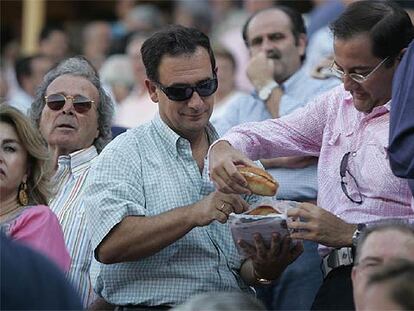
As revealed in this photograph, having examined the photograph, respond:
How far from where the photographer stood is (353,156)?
524 cm

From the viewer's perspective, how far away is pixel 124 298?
5262 mm

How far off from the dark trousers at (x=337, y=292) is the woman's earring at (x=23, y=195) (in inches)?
60.8

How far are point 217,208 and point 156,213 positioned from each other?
357 millimetres

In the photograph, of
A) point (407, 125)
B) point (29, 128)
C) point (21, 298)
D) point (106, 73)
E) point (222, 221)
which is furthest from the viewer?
point (106, 73)

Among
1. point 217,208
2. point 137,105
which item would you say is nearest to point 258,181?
point 217,208

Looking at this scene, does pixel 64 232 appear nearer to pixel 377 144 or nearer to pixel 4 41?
pixel 377 144

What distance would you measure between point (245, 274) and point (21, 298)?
2006 millimetres

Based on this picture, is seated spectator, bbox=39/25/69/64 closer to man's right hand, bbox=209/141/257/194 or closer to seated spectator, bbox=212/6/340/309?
seated spectator, bbox=212/6/340/309

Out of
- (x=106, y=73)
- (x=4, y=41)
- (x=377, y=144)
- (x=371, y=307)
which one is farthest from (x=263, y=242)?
(x=4, y=41)

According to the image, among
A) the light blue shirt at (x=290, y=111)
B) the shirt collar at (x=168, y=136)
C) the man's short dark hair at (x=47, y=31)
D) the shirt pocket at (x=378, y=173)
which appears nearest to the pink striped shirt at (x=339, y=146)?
the shirt pocket at (x=378, y=173)

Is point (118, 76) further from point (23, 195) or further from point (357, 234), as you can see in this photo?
point (357, 234)

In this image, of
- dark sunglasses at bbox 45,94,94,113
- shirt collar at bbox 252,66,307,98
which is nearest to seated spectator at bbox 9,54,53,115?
shirt collar at bbox 252,66,307,98

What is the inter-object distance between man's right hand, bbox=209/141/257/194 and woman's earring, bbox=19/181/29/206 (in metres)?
1.16

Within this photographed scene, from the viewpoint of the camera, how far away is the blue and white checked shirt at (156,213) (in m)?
5.23
